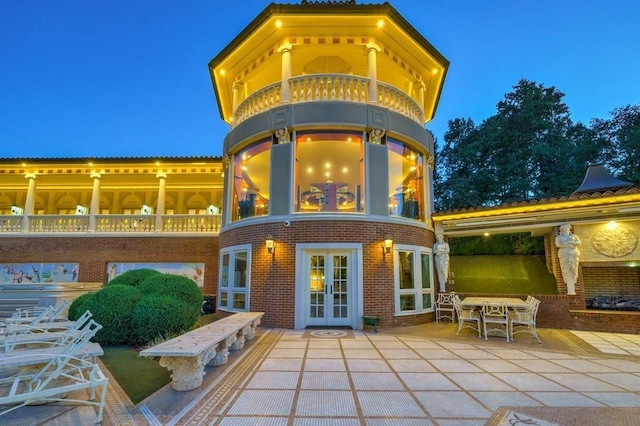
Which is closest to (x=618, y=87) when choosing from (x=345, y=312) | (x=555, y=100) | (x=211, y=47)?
(x=555, y=100)

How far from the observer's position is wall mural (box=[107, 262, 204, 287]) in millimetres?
14977

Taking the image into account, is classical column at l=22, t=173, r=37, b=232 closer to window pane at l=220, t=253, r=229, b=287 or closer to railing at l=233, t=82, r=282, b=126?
window pane at l=220, t=253, r=229, b=287

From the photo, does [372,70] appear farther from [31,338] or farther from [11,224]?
[11,224]

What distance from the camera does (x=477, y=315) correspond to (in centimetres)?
908

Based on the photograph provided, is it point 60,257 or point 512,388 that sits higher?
point 60,257

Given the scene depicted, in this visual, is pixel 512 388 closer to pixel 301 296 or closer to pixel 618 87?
pixel 301 296

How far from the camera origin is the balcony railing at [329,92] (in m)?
10.7

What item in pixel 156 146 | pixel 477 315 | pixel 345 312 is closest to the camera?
pixel 477 315

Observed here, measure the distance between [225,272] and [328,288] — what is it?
3.84 meters

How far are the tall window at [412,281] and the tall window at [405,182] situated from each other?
1.20m

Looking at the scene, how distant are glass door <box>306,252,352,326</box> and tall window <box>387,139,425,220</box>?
2305 millimetres

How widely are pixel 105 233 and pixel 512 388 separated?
53.2 feet

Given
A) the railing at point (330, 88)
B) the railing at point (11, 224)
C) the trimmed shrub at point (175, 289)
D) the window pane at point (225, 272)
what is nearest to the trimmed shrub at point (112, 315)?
the trimmed shrub at point (175, 289)

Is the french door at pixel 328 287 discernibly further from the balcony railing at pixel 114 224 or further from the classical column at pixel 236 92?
the balcony railing at pixel 114 224
